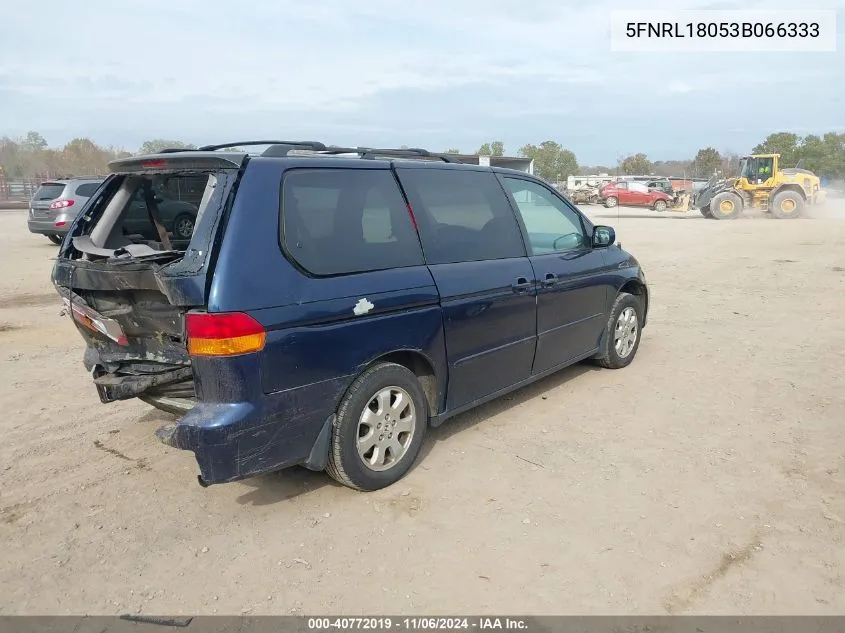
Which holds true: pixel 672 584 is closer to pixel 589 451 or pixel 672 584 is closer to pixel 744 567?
pixel 744 567

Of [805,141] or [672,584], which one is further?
[805,141]

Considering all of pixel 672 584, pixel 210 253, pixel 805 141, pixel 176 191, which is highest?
pixel 805 141

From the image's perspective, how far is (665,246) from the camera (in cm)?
1669

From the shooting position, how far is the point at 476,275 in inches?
161

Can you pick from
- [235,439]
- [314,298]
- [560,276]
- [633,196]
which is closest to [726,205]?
[633,196]

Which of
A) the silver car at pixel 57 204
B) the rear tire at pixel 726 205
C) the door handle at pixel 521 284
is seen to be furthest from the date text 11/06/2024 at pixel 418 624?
the rear tire at pixel 726 205

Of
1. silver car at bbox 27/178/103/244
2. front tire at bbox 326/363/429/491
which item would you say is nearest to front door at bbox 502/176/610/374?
front tire at bbox 326/363/429/491

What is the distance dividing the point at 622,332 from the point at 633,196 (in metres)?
32.3

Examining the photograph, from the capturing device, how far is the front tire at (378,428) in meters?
3.40

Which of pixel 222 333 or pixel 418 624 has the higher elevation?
pixel 222 333

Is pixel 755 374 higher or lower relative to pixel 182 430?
lower

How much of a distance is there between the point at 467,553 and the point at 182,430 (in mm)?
1469

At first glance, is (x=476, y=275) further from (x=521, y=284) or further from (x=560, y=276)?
(x=560, y=276)

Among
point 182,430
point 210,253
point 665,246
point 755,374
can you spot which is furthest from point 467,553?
point 665,246
